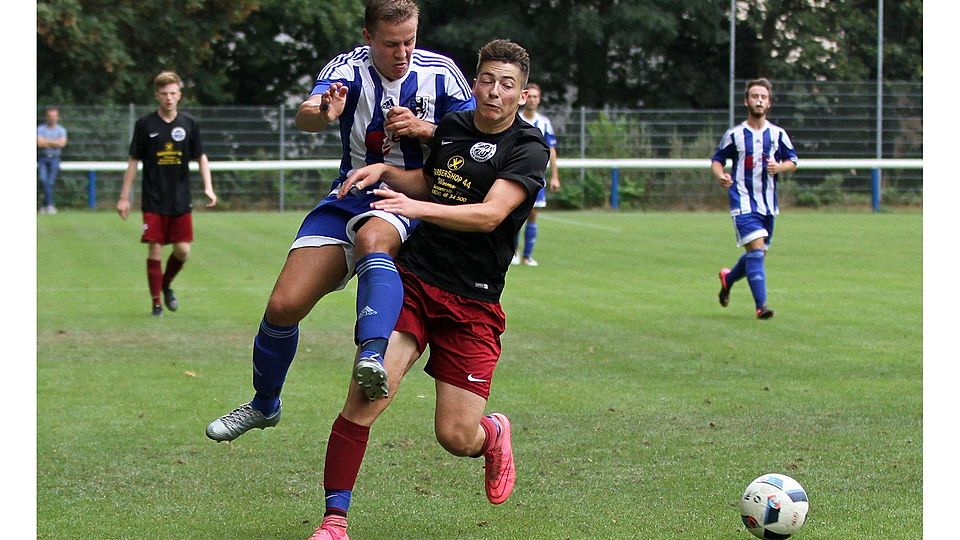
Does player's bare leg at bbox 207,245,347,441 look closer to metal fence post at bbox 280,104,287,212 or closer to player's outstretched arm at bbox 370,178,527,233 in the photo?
player's outstretched arm at bbox 370,178,527,233

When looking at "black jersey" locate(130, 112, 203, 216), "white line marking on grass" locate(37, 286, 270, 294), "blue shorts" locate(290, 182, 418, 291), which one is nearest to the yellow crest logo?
"blue shorts" locate(290, 182, 418, 291)

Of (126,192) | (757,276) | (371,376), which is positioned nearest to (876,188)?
(757,276)

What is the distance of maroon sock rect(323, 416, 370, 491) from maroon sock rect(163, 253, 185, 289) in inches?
309

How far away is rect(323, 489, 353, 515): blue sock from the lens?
5.29 metres

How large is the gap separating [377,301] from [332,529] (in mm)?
930

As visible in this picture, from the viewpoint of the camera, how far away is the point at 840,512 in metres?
5.77

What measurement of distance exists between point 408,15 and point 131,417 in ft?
11.0

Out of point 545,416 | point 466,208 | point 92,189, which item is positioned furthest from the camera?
point 92,189

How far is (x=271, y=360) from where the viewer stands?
6199 mm

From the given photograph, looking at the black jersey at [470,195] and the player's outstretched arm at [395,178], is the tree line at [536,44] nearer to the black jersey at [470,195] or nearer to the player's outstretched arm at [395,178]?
the player's outstretched arm at [395,178]

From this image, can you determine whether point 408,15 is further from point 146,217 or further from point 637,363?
point 146,217

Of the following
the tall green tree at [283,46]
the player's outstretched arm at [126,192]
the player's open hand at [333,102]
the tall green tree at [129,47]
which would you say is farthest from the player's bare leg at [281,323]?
the tall green tree at [283,46]

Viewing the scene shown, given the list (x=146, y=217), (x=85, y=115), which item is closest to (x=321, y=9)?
(x=85, y=115)

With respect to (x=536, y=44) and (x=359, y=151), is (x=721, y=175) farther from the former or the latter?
(x=536, y=44)
